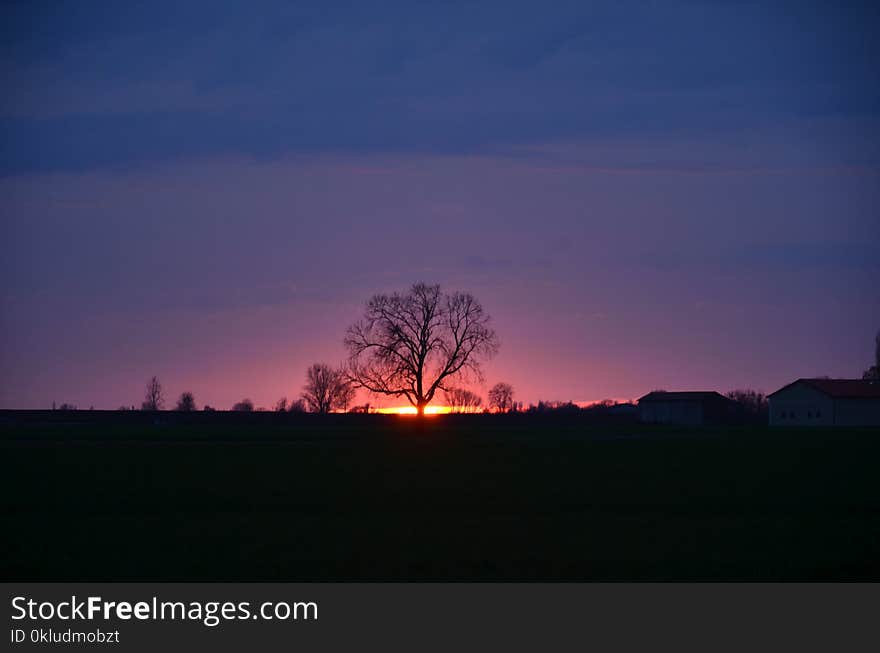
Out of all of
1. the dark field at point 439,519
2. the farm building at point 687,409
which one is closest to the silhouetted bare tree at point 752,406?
the farm building at point 687,409

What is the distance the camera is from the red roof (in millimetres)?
121000

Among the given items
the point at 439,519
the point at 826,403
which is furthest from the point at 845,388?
the point at 439,519

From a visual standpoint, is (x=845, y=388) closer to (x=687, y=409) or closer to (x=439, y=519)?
(x=687, y=409)

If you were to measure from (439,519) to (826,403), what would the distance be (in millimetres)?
109307

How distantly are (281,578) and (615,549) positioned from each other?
20.0ft


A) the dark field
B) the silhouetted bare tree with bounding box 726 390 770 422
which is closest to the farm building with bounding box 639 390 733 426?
the silhouetted bare tree with bounding box 726 390 770 422

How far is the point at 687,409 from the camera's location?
142750 mm

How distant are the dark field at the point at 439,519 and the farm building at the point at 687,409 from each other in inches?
3977

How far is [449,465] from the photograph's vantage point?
39.8 m

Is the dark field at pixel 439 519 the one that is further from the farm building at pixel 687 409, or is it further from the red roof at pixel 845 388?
the farm building at pixel 687 409
